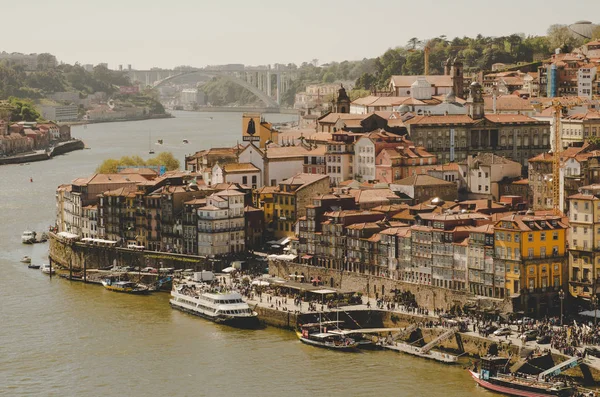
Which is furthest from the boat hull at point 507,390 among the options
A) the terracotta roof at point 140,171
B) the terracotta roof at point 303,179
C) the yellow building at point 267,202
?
the terracotta roof at point 140,171

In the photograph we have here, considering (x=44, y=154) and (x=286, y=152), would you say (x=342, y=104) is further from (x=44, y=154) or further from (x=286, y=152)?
(x=44, y=154)

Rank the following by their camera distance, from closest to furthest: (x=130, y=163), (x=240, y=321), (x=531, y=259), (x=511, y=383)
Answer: (x=511, y=383), (x=531, y=259), (x=240, y=321), (x=130, y=163)

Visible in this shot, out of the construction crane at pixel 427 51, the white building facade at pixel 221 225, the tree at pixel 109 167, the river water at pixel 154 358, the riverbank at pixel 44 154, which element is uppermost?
the construction crane at pixel 427 51

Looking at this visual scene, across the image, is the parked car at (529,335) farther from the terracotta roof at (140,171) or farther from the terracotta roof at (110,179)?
the terracotta roof at (140,171)

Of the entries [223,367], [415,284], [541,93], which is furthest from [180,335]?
[541,93]

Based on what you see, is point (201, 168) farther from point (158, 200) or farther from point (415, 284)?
point (415, 284)

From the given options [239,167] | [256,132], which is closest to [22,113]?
[256,132]
